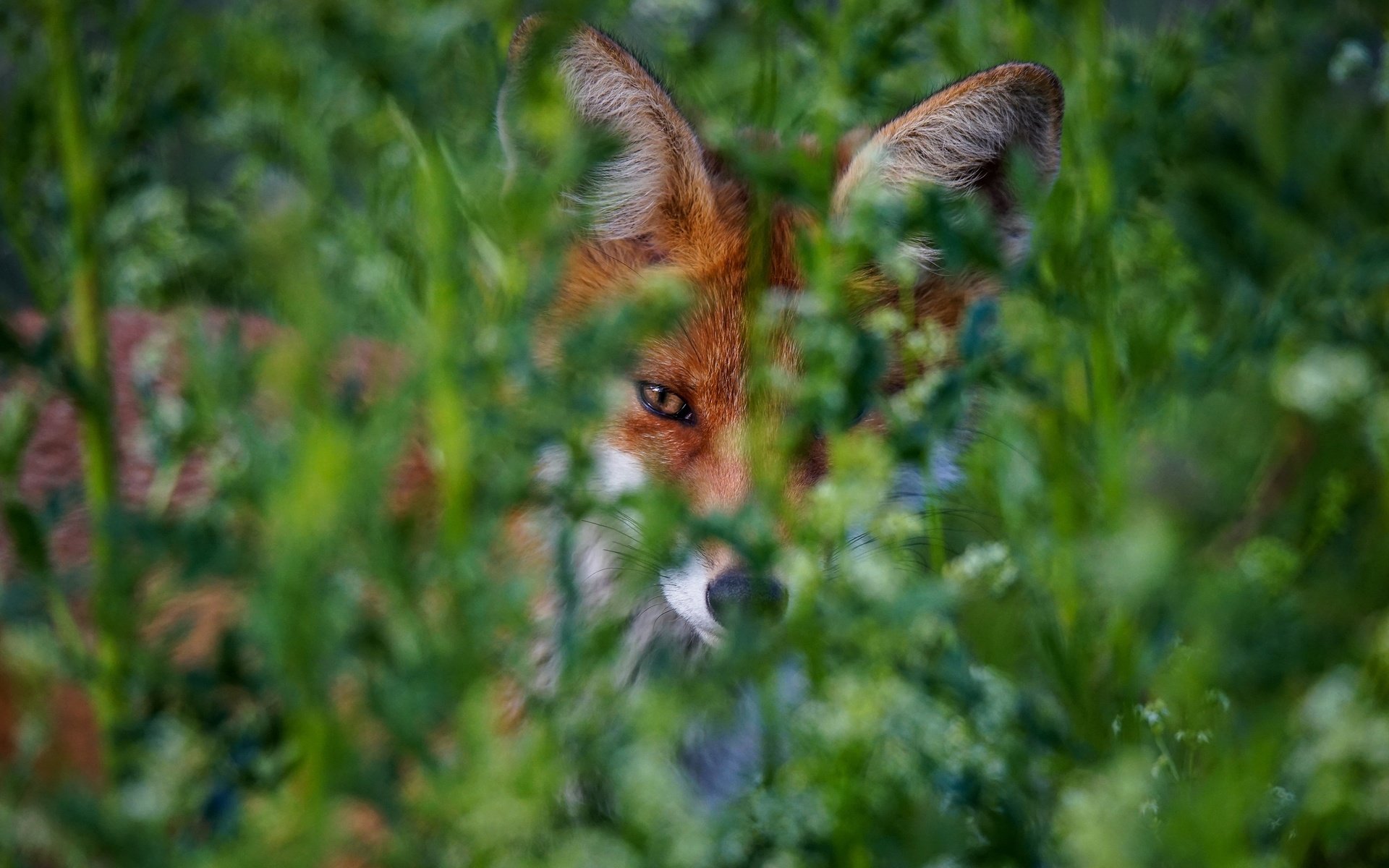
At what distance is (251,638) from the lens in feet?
4.59

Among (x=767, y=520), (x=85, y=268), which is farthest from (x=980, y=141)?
(x=85, y=268)

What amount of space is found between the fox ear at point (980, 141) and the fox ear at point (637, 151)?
382 mm

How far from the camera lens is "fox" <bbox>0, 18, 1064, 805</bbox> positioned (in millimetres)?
2803

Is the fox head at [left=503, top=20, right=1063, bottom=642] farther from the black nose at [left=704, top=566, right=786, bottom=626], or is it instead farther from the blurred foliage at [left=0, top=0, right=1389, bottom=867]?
the blurred foliage at [left=0, top=0, right=1389, bottom=867]

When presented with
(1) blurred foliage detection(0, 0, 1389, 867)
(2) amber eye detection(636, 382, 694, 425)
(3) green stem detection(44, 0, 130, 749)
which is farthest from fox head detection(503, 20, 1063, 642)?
(3) green stem detection(44, 0, 130, 749)

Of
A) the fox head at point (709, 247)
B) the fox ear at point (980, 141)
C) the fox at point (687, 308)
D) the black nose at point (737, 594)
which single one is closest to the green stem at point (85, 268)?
the fox at point (687, 308)

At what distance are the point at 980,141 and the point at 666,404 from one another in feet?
3.14

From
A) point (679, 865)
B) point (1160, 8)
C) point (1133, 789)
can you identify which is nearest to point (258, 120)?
point (679, 865)

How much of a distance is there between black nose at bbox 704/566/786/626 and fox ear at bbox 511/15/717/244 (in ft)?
3.20

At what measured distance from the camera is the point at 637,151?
312 cm

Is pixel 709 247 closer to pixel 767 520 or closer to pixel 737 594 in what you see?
pixel 737 594

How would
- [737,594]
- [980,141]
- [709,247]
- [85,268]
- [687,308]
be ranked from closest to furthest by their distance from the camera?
1. [85,268]
2. [737,594]
3. [687,308]
4. [980,141]
5. [709,247]

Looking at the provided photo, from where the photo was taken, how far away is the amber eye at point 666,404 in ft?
10.1

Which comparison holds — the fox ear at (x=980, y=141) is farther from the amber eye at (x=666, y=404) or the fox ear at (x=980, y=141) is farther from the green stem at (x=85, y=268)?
the green stem at (x=85, y=268)
